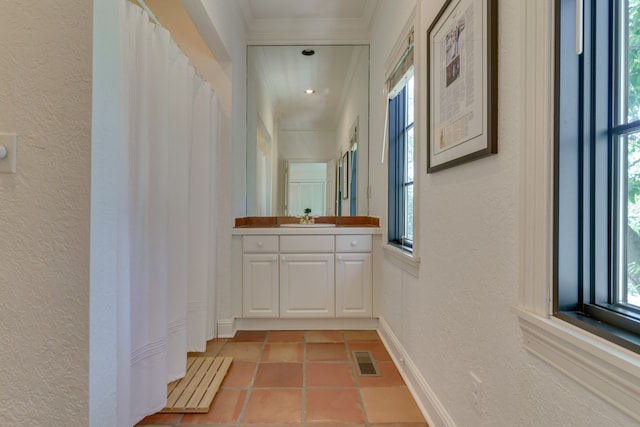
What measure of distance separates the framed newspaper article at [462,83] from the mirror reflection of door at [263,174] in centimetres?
191

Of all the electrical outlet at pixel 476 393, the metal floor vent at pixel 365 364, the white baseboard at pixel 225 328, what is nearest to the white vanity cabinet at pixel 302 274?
the white baseboard at pixel 225 328

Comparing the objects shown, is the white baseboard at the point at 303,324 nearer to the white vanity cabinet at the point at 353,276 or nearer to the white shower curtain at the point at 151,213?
the white vanity cabinet at the point at 353,276

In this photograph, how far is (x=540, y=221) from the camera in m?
0.82

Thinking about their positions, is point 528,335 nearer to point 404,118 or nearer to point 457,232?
point 457,232

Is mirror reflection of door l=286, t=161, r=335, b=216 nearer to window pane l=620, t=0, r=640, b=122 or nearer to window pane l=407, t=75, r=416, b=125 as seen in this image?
window pane l=407, t=75, r=416, b=125

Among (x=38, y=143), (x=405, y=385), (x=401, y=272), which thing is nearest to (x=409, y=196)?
(x=401, y=272)

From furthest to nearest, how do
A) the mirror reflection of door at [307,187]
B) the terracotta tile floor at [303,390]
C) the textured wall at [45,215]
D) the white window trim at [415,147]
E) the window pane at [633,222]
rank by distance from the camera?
the mirror reflection of door at [307,187]
the white window trim at [415,147]
the terracotta tile floor at [303,390]
the textured wall at [45,215]
the window pane at [633,222]

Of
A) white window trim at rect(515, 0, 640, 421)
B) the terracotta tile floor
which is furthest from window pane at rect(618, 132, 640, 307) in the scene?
the terracotta tile floor

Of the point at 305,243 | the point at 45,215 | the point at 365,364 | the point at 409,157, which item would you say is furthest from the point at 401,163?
the point at 45,215

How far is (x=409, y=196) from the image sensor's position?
225 cm

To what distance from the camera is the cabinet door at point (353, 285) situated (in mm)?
2764

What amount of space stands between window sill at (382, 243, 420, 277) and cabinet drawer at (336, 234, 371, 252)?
22 centimetres

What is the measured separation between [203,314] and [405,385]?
4.39ft

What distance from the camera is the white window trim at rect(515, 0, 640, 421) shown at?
2.38 ft
